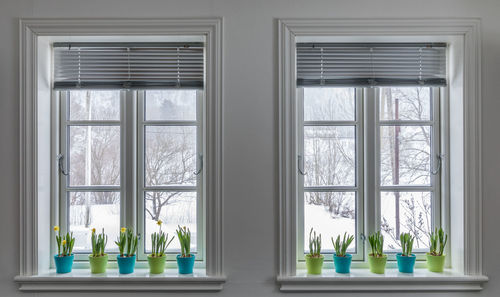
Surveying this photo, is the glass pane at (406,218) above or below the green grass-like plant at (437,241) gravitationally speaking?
above

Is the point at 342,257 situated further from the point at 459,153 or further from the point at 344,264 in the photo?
the point at 459,153

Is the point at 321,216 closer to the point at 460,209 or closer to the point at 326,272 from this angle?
the point at 326,272

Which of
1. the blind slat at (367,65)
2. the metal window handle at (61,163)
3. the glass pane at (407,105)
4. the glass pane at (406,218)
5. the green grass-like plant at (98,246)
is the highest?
the blind slat at (367,65)

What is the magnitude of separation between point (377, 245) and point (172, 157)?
4.25 feet

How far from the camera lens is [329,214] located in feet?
7.89

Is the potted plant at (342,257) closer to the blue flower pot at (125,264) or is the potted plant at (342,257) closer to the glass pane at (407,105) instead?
the glass pane at (407,105)

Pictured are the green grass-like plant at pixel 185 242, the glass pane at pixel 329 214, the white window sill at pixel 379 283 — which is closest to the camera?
the white window sill at pixel 379 283

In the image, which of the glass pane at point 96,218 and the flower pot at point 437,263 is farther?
the glass pane at point 96,218

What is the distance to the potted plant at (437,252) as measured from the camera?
2287 millimetres

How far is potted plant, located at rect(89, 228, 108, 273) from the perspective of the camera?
2.30 meters

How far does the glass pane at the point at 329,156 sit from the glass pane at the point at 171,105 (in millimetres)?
706

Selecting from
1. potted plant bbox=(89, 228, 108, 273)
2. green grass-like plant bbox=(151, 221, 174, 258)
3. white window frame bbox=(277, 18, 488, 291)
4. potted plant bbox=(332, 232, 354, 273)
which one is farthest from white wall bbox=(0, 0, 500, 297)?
potted plant bbox=(332, 232, 354, 273)

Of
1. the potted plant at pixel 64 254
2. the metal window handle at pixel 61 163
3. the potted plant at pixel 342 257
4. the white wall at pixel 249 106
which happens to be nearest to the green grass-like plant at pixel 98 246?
the potted plant at pixel 64 254

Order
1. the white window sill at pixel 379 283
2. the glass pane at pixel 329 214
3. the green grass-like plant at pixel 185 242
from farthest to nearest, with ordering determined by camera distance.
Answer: the glass pane at pixel 329 214 → the green grass-like plant at pixel 185 242 → the white window sill at pixel 379 283
